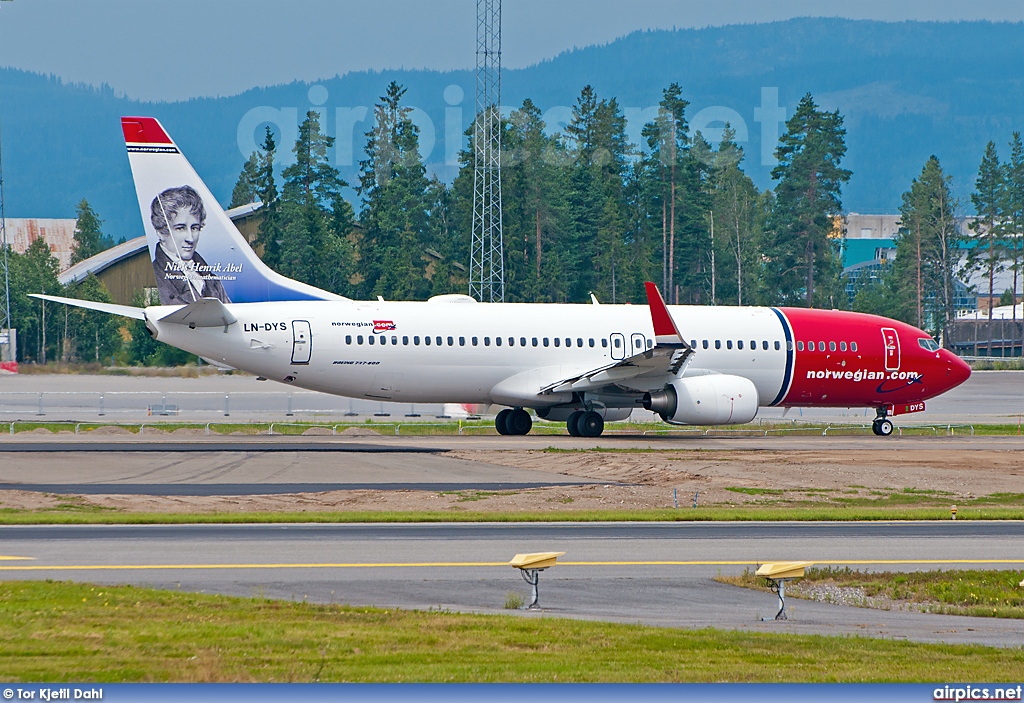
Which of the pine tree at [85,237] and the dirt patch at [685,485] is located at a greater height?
the pine tree at [85,237]

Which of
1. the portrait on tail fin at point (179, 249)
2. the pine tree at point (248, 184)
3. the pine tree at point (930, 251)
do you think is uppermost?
the pine tree at point (248, 184)

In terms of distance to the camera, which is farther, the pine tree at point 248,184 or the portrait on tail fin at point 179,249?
the pine tree at point 248,184

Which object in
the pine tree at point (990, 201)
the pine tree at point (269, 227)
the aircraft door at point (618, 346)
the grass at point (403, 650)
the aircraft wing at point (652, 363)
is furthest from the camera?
the pine tree at point (990, 201)

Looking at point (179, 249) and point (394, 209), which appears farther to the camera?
point (394, 209)

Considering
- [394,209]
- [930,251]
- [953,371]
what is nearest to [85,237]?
[394,209]

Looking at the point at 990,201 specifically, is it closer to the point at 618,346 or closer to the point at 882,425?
the point at 882,425

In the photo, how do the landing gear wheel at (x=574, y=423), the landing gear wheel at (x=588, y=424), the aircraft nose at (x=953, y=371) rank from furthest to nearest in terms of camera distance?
the aircraft nose at (x=953, y=371)
the landing gear wheel at (x=574, y=423)
the landing gear wheel at (x=588, y=424)

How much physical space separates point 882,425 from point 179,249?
72.0 ft

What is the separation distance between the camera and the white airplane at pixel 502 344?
3322 cm

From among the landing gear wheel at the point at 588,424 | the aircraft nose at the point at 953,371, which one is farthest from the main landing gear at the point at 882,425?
the landing gear wheel at the point at 588,424

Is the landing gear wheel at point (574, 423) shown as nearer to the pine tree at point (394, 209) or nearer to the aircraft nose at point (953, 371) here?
the aircraft nose at point (953, 371)

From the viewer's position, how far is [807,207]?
94125 mm

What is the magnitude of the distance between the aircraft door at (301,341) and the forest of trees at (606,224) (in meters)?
49.9

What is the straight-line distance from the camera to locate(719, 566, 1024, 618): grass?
13.5m
